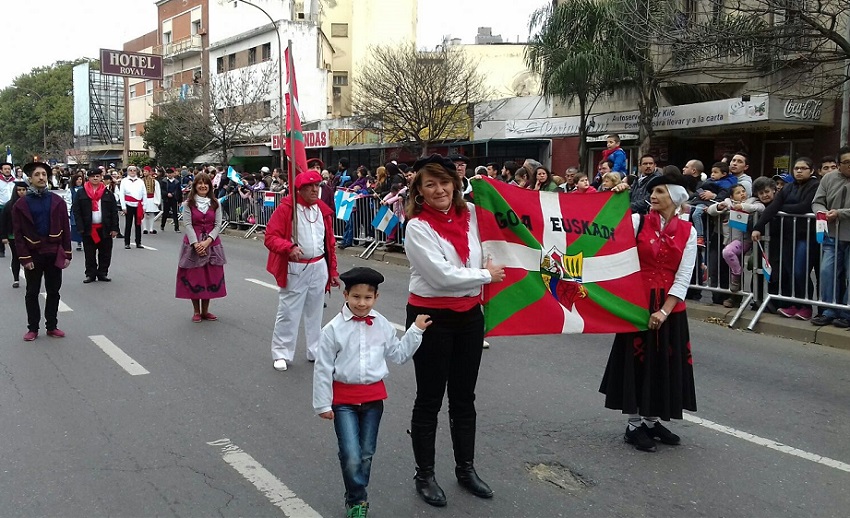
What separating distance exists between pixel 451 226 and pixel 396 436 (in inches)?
73.8

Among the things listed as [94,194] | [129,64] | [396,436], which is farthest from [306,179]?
[129,64]

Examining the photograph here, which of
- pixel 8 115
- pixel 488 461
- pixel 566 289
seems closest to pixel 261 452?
pixel 488 461

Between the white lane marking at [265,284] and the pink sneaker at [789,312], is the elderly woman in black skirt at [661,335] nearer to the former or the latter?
the pink sneaker at [789,312]

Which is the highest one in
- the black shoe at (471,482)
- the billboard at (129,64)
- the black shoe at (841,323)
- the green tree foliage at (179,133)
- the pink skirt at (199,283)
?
the billboard at (129,64)

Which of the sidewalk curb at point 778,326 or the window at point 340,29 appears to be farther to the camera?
the window at point 340,29

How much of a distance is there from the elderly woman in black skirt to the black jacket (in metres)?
11.0

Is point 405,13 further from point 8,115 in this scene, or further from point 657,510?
point 8,115

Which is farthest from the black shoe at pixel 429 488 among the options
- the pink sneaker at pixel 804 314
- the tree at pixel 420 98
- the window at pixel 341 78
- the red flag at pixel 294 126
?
the window at pixel 341 78

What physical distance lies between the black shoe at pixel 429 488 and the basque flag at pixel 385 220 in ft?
39.1

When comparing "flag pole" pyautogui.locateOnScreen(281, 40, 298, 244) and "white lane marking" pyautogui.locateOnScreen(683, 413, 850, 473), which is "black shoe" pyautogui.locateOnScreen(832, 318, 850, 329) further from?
"flag pole" pyautogui.locateOnScreen(281, 40, 298, 244)

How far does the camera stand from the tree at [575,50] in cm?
2161

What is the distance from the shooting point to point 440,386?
4.39m

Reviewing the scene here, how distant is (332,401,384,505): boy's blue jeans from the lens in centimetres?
407

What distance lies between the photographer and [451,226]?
437 cm
